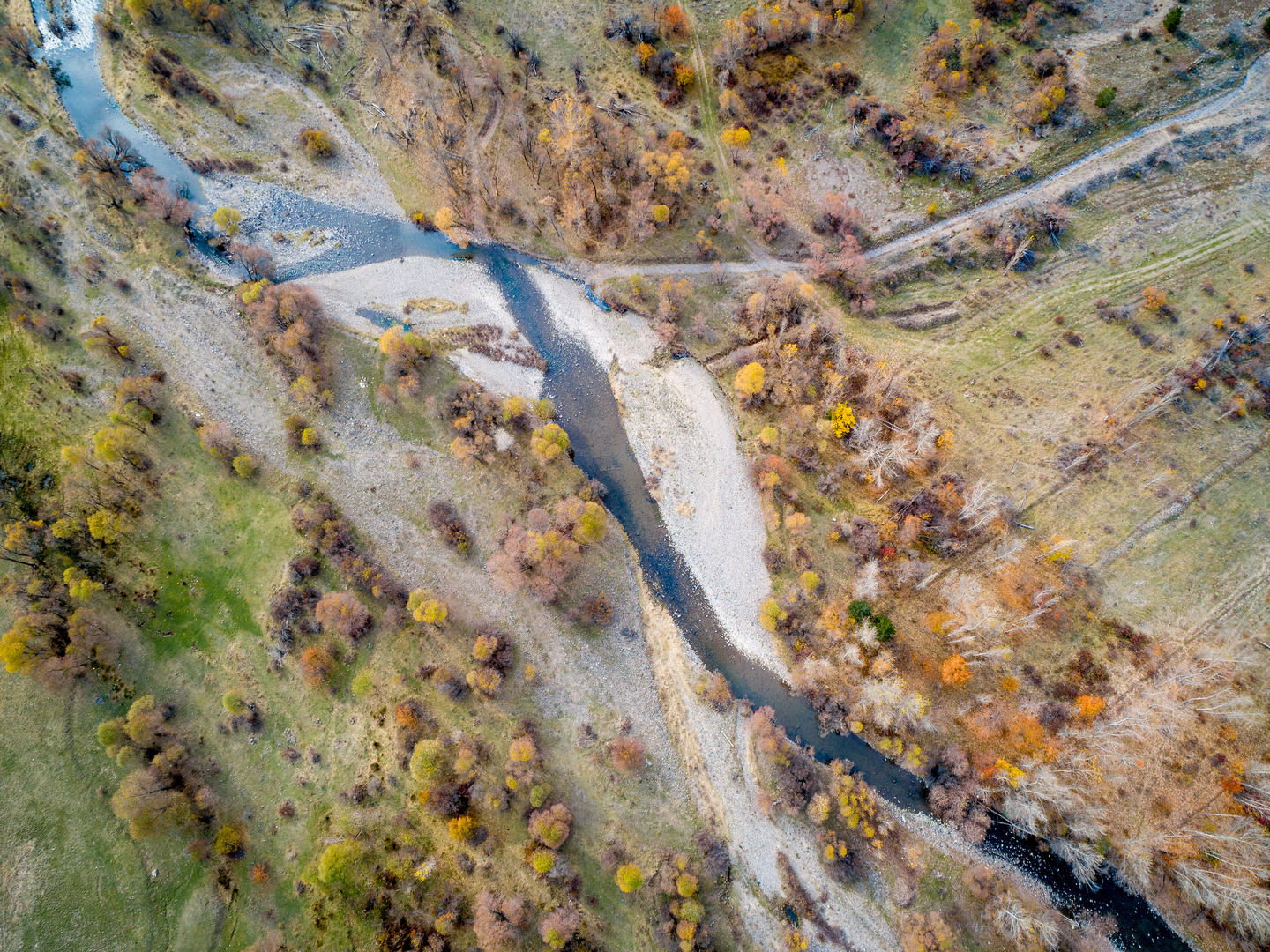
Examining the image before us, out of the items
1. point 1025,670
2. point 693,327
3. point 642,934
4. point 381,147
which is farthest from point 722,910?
point 381,147

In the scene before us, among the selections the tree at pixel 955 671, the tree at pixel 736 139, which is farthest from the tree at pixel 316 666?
the tree at pixel 736 139

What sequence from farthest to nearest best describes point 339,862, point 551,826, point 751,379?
point 751,379 → point 551,826 → point 339,862

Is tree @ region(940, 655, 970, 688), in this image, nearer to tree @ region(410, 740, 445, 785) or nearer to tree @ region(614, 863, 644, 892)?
tree @ region(614, 863, 644, 892)

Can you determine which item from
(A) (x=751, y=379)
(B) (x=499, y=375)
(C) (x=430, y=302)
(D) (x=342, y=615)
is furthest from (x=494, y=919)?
(C) (x=430, y=302)

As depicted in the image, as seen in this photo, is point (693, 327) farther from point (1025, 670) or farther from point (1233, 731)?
point (1233, 731)

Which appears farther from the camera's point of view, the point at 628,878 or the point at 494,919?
the point at 628,878

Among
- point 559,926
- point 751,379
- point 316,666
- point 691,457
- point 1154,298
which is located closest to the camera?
point 559,926

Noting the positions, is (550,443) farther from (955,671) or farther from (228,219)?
(228,219)
